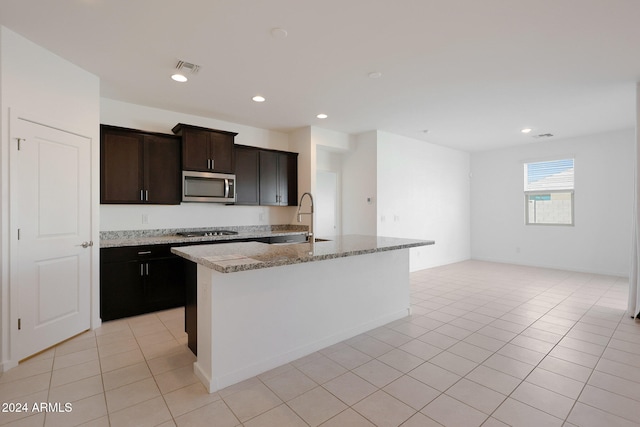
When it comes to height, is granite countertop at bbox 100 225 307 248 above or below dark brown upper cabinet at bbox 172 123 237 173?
below

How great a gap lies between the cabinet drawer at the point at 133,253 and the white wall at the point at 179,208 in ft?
2.18

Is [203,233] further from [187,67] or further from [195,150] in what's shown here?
[187,67]

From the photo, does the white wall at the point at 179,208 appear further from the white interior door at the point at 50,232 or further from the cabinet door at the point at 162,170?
the white interior door at the point at 50,232

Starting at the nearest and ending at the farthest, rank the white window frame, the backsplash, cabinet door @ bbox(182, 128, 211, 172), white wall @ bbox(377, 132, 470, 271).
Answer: the backsplash < cabinet door @ bbox(182, 128, 211, 172) < white wall @ bbox(377, 132, 470, 271) < the white window frame

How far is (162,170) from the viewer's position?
4.09 m

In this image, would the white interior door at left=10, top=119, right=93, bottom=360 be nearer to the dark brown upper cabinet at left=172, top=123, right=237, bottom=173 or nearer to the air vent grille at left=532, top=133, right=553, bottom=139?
the dark brown upper cabinet at left=172, top=123, right=237, bottom=173

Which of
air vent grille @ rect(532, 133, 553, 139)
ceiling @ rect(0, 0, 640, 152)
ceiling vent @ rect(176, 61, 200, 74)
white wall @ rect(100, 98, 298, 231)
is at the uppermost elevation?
air vent grille @ rect(532, 133, 553, 139)

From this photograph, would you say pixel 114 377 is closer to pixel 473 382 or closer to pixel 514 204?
pixel 473 382

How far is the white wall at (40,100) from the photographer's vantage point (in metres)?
2.43

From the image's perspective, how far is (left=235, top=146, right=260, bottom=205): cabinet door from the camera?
16.0 ft

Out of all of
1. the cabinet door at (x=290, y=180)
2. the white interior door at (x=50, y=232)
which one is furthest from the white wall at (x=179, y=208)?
the white interior door at (x=50, y=232)

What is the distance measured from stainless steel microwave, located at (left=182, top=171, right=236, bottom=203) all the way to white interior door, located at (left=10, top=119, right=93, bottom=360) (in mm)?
1210

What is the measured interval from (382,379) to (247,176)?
3.63 metres

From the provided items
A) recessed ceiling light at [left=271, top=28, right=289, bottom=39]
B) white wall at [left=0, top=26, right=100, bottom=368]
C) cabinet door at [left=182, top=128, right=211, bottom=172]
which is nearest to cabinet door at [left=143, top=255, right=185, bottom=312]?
white wall at [left=0, top=26, right=100, bottom=368]
